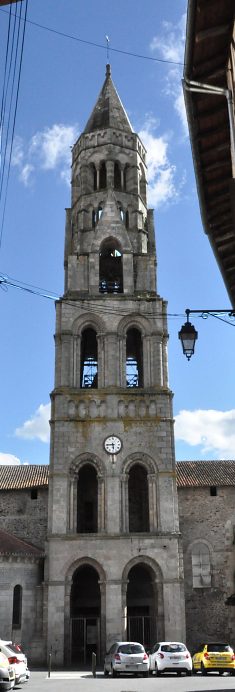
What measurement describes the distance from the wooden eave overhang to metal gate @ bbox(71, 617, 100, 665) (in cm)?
2523

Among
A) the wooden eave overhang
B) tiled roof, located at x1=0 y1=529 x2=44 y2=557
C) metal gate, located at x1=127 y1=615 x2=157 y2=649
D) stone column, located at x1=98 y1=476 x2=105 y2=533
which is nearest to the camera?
the wooden eave overhang

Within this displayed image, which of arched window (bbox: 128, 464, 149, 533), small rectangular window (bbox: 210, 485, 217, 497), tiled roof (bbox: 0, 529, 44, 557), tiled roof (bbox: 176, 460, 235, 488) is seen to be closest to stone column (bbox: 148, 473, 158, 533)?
arched window (bbox: 128, 464, 149, 533)

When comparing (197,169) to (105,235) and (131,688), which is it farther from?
(105,235)

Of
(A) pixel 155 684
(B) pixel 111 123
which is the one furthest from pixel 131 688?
(B) pixel 111 123

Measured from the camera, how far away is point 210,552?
127 ft

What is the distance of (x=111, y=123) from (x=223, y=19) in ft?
119

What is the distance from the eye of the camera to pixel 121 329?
36719mm

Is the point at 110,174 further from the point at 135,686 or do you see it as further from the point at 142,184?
the point at 135,686

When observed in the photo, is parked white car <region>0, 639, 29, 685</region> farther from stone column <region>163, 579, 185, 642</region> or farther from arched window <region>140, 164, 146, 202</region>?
arched window <region>140, 164, 146, 202</region>

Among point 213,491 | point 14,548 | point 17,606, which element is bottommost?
point 17,606

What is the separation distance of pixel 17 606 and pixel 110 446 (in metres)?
8.32

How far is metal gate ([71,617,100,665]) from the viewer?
105 feet

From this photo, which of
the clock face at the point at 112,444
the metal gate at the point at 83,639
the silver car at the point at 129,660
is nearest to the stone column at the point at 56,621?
the metal gate at the point at 83,639

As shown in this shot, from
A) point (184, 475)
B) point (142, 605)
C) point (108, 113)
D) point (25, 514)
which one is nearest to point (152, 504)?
point (142, 605)
